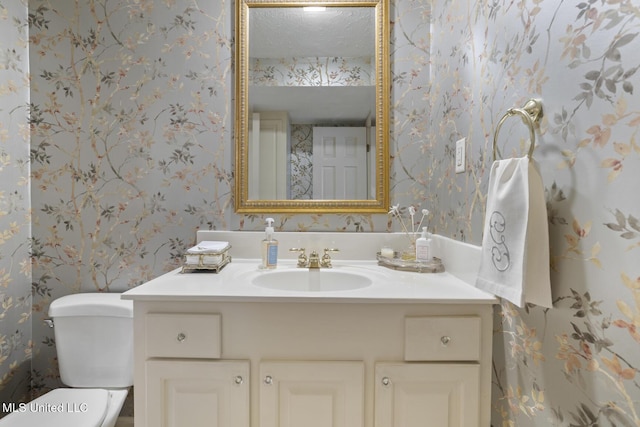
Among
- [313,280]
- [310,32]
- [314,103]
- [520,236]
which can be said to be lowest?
[313,280]

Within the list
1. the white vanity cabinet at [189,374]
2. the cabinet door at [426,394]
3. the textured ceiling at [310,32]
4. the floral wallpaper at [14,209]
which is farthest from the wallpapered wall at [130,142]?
the white vanity cabinet at [189,374]

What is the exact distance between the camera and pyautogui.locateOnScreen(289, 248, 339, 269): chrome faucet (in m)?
1.25

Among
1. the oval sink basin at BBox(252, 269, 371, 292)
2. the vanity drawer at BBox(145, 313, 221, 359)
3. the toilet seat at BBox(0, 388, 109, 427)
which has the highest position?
the oval sink basin at BBox(252, 269, 371, 292)

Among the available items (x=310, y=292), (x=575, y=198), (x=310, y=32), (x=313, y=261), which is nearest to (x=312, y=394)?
(x=310, y=292)

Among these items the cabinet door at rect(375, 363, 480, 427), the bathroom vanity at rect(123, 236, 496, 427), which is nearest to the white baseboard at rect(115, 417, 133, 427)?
the bathroom vanity at rect(123, 236, 496, 427)

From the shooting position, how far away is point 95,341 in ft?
4.01

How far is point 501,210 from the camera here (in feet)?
2.30

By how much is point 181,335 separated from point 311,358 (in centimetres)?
36

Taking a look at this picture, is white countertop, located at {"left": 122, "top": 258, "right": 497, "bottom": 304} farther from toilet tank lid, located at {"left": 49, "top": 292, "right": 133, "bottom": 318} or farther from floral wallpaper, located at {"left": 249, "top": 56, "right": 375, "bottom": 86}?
floral wallpaper, located at {"left": 249, "top": 56, "right": 375, "bottom": 86}

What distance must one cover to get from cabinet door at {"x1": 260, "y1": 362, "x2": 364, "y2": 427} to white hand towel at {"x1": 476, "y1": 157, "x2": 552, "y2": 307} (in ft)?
1.45

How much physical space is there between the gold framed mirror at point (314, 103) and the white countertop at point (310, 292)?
0.39 m

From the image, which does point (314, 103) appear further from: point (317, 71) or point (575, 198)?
point (575, 198)

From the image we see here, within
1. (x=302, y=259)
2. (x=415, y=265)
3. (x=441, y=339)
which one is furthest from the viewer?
(x=302, y=259)

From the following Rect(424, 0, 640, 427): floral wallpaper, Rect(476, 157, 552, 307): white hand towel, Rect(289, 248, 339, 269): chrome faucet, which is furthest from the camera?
Rect(289, 248, 339, 269): chrome faucet
